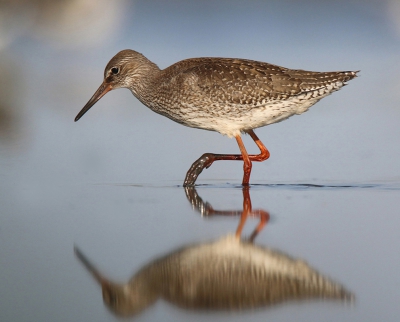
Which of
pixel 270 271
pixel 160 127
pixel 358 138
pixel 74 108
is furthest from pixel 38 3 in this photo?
pixel 270 271

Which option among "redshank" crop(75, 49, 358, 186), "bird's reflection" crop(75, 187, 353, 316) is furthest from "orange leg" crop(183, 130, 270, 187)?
"bird's reflection" crop(75, 187, 353, 316)

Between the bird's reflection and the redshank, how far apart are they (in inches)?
132

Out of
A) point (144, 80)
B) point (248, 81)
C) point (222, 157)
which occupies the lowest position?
point (222, 157)

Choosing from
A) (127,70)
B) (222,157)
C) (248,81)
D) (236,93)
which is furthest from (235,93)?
(127,70)

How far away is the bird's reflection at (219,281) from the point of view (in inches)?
168

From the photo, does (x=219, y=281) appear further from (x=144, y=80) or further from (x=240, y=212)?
(x=144, y=80)

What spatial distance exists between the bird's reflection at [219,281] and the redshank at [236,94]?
132 inches

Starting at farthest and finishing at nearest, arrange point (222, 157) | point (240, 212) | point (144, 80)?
1. point (144, 80)
2. point (222, 157)
3. point (240, 212)

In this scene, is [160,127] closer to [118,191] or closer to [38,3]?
[118,191]

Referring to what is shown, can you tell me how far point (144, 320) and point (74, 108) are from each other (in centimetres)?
711

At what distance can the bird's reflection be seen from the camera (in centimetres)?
427

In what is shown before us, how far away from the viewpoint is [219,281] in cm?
454

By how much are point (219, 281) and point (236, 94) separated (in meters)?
4.27

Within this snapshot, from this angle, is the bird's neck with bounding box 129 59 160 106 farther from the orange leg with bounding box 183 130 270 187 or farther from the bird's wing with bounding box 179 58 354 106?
the orange leg with bounding box 183 130 270 187
